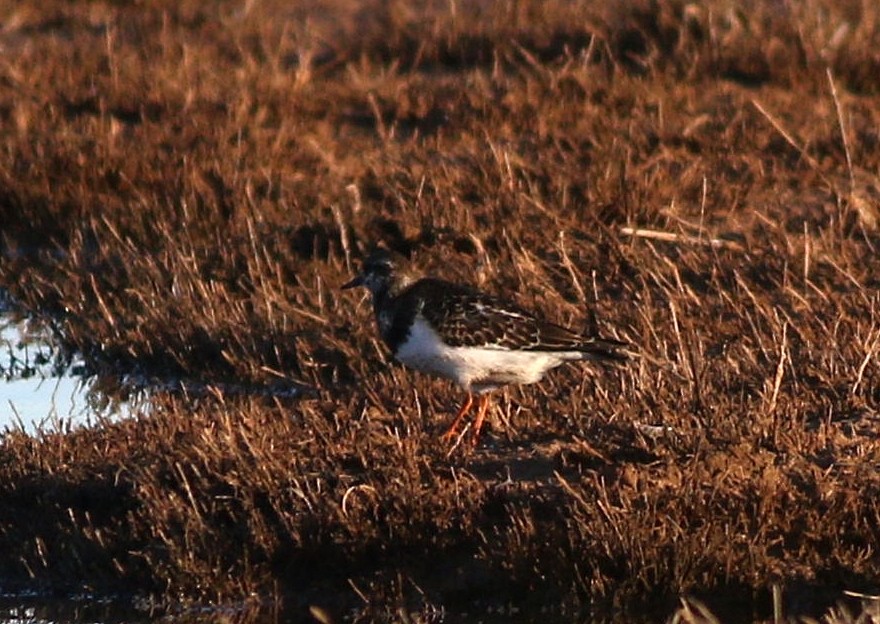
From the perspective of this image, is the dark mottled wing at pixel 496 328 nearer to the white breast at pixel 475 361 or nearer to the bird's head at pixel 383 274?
the white breast at pixel 475 361

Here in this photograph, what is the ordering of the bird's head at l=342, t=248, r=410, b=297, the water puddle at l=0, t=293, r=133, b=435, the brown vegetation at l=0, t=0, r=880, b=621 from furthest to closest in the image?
the water puddle at l=0, t=293, r=133, b=435
the bird's head at l=342, t=248, r=410, b=297
the brown vegetation at l=0, t=0, r=880, b=621

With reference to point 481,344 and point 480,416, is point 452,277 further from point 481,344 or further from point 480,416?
point 480,416

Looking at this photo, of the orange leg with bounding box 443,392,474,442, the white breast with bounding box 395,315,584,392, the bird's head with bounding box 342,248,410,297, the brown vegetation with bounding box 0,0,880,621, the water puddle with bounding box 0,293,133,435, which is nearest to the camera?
the brown vegetation with bounding box 0,0,880,621

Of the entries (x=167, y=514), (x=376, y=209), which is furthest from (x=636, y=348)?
(x=376, y=209)

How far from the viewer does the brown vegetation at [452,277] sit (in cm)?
725

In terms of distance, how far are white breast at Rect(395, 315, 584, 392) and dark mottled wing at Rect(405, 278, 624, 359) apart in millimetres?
27

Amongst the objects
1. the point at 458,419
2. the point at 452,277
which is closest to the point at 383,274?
the point at 458,419

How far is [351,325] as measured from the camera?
10.3 meters

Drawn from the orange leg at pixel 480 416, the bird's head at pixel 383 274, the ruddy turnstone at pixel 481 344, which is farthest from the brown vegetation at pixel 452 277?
the bird's head at pixel 383 274

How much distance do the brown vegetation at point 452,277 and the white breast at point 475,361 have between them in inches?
7.2

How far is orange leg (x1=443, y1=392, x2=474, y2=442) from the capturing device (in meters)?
8.01

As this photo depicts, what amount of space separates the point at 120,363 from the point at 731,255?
10.9ft

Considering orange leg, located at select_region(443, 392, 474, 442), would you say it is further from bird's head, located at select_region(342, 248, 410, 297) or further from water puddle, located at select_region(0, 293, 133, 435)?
water puddle, located at select_region(0, 293, 133, 435)

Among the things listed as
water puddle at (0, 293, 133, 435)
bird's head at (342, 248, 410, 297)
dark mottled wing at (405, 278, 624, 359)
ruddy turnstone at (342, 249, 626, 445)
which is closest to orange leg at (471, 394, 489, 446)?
ruddy turnstone at (342, 249, 626, 445)
